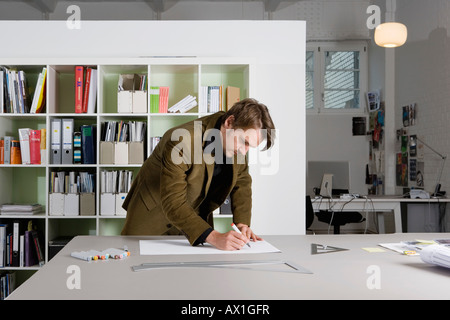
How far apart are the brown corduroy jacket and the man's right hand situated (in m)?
0.06

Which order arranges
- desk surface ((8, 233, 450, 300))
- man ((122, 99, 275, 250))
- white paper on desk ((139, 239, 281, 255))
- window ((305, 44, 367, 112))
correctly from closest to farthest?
desk surface ((8, 233, 450, 300)), white paper on desk ((139, 239, 281, 255)), man ((122, 99, 275, 250)), window ((305, 44, 367, 112))

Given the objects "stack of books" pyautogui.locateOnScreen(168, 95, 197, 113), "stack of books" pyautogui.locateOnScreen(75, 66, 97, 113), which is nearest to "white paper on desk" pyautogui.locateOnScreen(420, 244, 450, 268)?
"stack of books" pyautogui.locateOnScreen(168, 95, 197, 113)

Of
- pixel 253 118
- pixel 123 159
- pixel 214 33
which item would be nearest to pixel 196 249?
pixel 253 118

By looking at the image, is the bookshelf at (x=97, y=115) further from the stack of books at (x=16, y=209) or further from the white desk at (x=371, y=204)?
the white desk at (x=371, y=204)

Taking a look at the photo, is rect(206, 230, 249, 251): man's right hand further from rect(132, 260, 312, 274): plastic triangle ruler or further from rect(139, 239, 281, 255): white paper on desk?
rect(132, 260, 312, 274): plastic triangle ruler

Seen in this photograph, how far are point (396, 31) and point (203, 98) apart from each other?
9.55 feet

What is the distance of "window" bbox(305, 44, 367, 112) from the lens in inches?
305

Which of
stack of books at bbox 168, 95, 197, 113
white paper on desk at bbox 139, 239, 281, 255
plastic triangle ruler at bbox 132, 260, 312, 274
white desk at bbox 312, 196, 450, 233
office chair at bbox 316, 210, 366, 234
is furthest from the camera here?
office chair at bbox 316, 210, 366, 234

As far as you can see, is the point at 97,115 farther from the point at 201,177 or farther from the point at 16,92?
the point at 201,177

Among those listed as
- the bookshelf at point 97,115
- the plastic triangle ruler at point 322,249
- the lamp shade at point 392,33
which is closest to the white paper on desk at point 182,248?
the plastic triangle ruler at point 322,249

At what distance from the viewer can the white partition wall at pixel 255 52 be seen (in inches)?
152

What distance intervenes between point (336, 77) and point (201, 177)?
6229mm

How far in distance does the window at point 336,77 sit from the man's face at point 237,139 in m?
5.85
